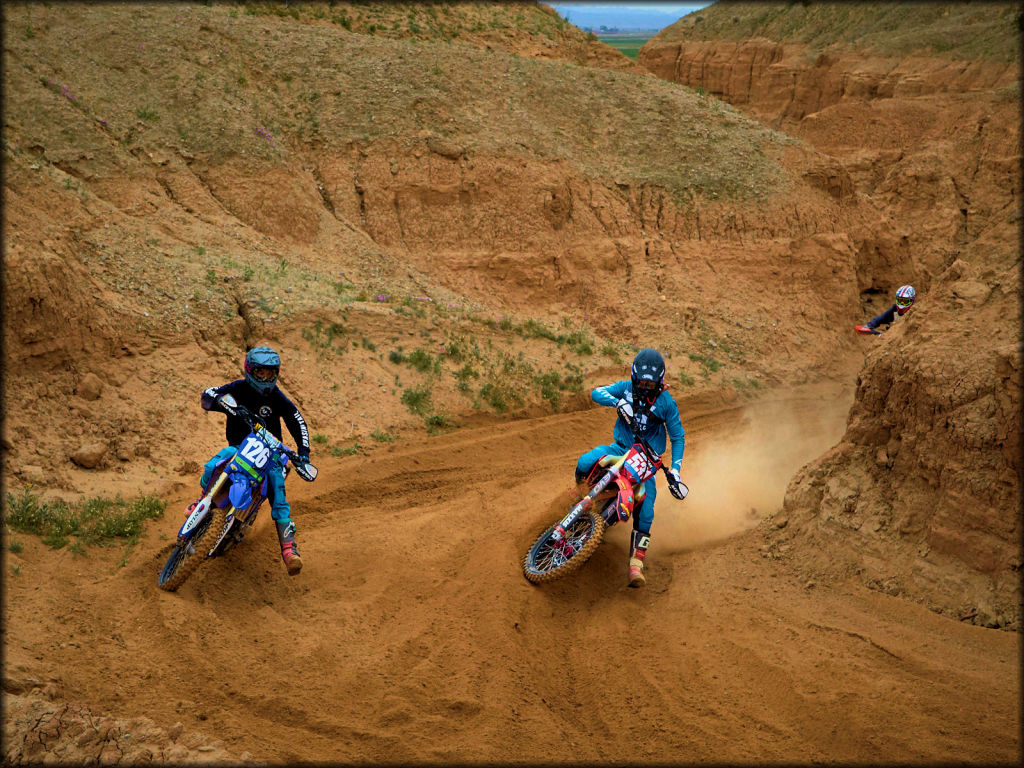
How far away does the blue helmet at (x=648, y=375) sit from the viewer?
8.17 m

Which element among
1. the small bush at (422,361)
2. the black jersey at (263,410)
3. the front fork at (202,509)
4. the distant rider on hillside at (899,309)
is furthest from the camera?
the distant rider on hillside at (899,309)

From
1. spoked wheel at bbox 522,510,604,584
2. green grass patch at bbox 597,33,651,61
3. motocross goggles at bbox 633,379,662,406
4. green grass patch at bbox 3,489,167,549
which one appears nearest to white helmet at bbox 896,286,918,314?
motocross goggles at bbox 633,379,662,406

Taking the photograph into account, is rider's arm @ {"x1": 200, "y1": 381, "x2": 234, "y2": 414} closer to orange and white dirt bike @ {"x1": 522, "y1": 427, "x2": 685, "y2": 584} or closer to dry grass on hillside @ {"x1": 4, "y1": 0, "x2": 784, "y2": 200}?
orange and white dirt bike @ {"x1": 522, "y1": 427, "x2": 685, "y2": 584}

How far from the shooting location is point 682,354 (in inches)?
688

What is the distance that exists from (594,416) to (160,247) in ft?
26.2

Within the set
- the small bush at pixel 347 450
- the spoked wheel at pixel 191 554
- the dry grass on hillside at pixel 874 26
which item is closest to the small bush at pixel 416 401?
the small bush at pixel 347 450

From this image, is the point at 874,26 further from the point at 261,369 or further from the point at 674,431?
the point at 261,369

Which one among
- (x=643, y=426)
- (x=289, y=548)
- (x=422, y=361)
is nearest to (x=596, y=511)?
(x=643, y=426)

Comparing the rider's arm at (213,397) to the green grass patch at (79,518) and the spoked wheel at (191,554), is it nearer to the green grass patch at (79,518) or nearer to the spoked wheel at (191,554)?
the spoked wheel at (191,554)

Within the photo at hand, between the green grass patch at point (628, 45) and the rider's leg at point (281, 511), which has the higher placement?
the green grass patch at point (628, 45)

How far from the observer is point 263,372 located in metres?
7.70

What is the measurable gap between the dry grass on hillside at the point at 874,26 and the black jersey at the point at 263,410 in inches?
1491

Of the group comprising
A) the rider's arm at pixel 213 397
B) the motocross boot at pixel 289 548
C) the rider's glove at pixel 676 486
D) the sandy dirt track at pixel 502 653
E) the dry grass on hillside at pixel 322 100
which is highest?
the dry grass on hillside at pixel 322 100

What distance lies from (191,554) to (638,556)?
4296 millimetres
